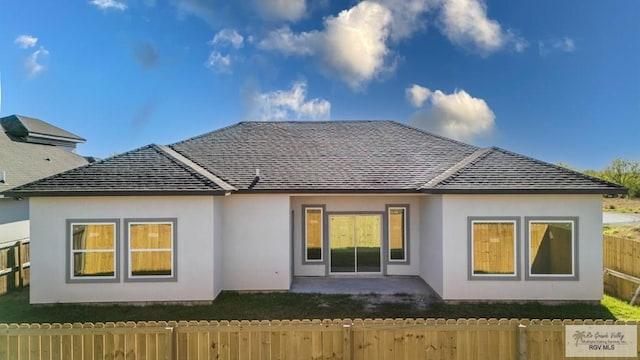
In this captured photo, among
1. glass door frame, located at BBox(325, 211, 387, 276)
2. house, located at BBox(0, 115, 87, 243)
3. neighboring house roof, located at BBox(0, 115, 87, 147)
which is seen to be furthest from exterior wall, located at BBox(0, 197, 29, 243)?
glass door frame, located at BBox(325, 211, 387, 276)

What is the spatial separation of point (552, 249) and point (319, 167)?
24.1 feet

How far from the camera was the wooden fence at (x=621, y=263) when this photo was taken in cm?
1070

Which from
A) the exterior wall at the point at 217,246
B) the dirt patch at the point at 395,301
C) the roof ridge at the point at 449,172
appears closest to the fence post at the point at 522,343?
the dirt patch at the point at 395,301

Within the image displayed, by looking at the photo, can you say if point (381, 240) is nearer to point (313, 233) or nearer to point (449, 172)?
point (313, 233)

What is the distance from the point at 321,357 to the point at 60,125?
86.3ft

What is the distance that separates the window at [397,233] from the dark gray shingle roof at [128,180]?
6.20 m

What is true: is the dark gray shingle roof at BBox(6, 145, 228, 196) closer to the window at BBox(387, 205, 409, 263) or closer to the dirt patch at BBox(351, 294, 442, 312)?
the dirt patch at BBox(351, 294, 442, 312)

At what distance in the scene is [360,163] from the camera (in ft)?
43.5

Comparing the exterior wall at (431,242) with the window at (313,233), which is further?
the window at (313,233)

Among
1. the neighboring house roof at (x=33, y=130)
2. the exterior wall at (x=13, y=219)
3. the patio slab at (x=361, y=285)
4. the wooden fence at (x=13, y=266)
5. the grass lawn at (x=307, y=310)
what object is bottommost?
the grass lawn at (x=307, y=310)

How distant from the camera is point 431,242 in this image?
37.4 feet

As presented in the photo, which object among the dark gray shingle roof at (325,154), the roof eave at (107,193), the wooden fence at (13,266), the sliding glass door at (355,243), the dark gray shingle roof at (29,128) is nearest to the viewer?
the roof eave at (107,193)

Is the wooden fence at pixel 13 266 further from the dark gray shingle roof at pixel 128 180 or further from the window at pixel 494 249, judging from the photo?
the window at pixel 494 249

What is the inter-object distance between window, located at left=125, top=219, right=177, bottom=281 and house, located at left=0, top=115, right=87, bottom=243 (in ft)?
15.3
